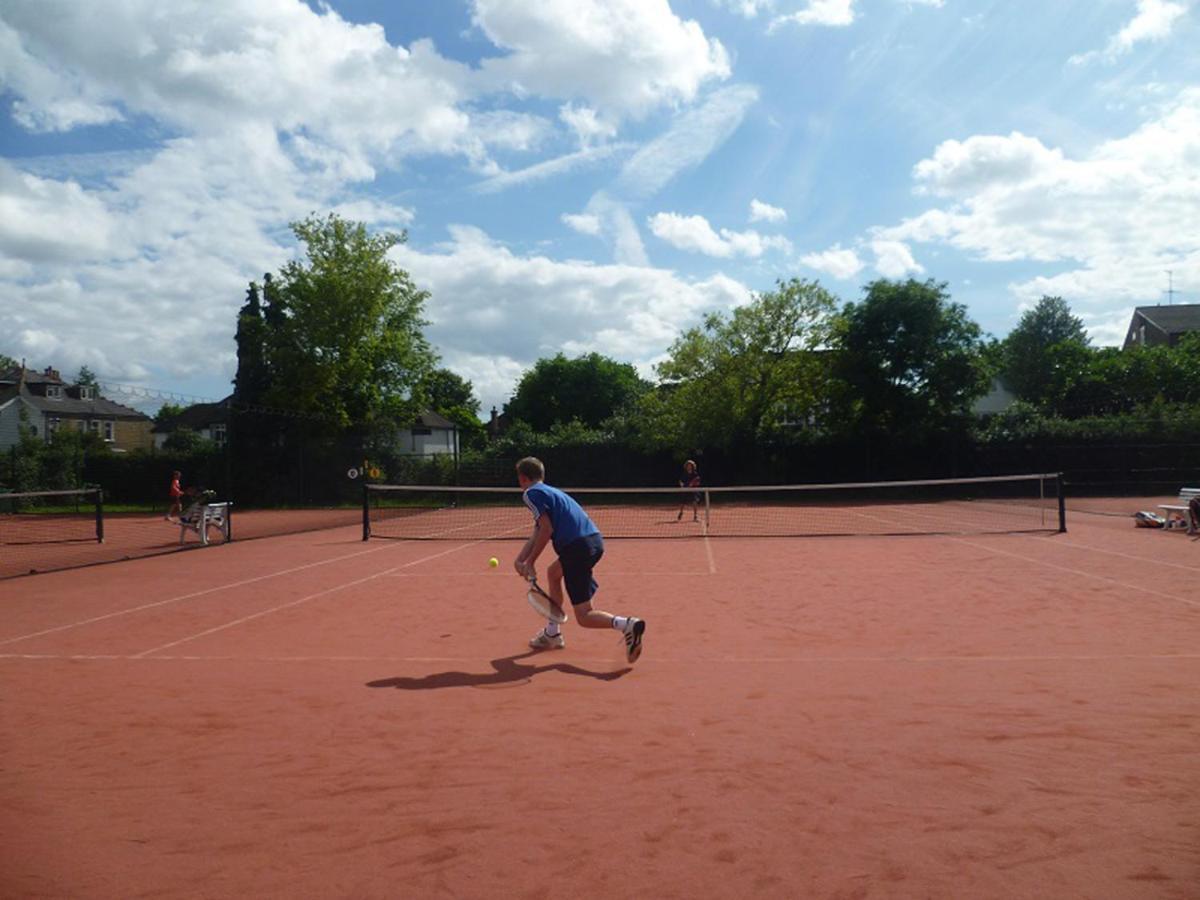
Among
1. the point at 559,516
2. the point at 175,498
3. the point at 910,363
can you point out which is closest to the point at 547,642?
the point at 559,516

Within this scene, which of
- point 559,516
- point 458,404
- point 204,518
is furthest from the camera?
point 458,404

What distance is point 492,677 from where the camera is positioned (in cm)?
712

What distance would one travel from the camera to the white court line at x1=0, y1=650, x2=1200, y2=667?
7.31 meters

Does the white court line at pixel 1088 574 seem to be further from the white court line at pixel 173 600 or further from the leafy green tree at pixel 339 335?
the leafy green tree at pixel 339 335

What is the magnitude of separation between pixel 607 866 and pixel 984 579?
9687 mm

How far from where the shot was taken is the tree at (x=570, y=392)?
75.1 m

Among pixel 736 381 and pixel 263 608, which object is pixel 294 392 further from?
pixel 263 608

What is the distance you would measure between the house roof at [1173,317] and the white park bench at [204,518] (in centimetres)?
6720

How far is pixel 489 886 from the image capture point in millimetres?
3639

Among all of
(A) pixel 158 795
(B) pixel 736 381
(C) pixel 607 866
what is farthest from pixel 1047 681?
(B) pixel 736 381

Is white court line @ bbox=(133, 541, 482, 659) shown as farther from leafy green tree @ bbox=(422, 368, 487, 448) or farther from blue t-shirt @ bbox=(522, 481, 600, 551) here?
leafy green tree @ bbox=(422, 368, 487, 448)

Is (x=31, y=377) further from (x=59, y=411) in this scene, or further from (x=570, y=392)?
(x=570, y=392)

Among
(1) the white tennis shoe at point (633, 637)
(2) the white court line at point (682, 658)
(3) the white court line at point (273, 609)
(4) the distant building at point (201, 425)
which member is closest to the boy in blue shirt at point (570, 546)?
(1) the white tennis shoe at point (633, 637)

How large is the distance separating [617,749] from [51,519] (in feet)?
101
